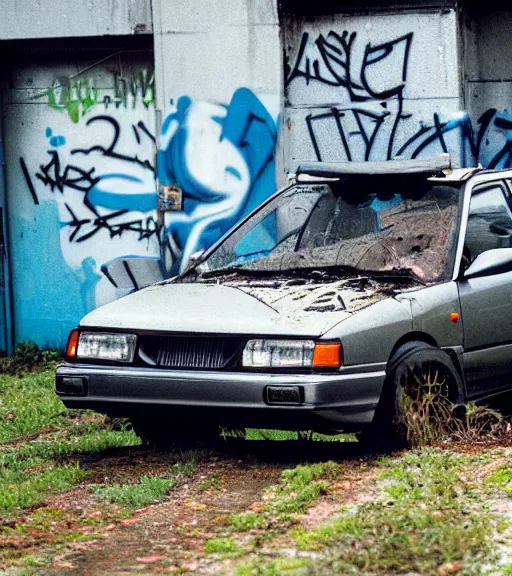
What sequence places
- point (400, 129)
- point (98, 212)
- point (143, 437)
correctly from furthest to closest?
point (98, 212)
point (400, 129)
point (143, 437)

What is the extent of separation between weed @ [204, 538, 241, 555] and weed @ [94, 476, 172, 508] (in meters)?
0.93

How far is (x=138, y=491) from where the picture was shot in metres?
6.35

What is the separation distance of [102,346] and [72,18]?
655 centimetres

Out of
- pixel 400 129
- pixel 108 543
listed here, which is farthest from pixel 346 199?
pixel 400 129

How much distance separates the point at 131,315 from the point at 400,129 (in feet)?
20.1

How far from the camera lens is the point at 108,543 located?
5.50m

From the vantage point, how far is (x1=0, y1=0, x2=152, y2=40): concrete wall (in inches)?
501

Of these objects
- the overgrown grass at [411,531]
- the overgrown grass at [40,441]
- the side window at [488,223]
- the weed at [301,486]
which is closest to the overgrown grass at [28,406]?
the overgrown grass at [40,441]

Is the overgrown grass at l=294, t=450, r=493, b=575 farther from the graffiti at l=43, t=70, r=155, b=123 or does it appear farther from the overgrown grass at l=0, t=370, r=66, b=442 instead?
the graffiti at l=43, t=70, r=155, b=123

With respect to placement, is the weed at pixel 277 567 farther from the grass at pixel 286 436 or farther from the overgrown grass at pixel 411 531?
the grass at pixel 286 436

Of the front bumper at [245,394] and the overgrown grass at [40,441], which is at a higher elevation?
the front bumper at [245,394]

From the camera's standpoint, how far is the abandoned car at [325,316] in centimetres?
662

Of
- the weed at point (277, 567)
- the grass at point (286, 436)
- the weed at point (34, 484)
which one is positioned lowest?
the grass at point (286, 436)

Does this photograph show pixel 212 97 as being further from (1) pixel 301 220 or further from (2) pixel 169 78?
(1) pixel 301 220
